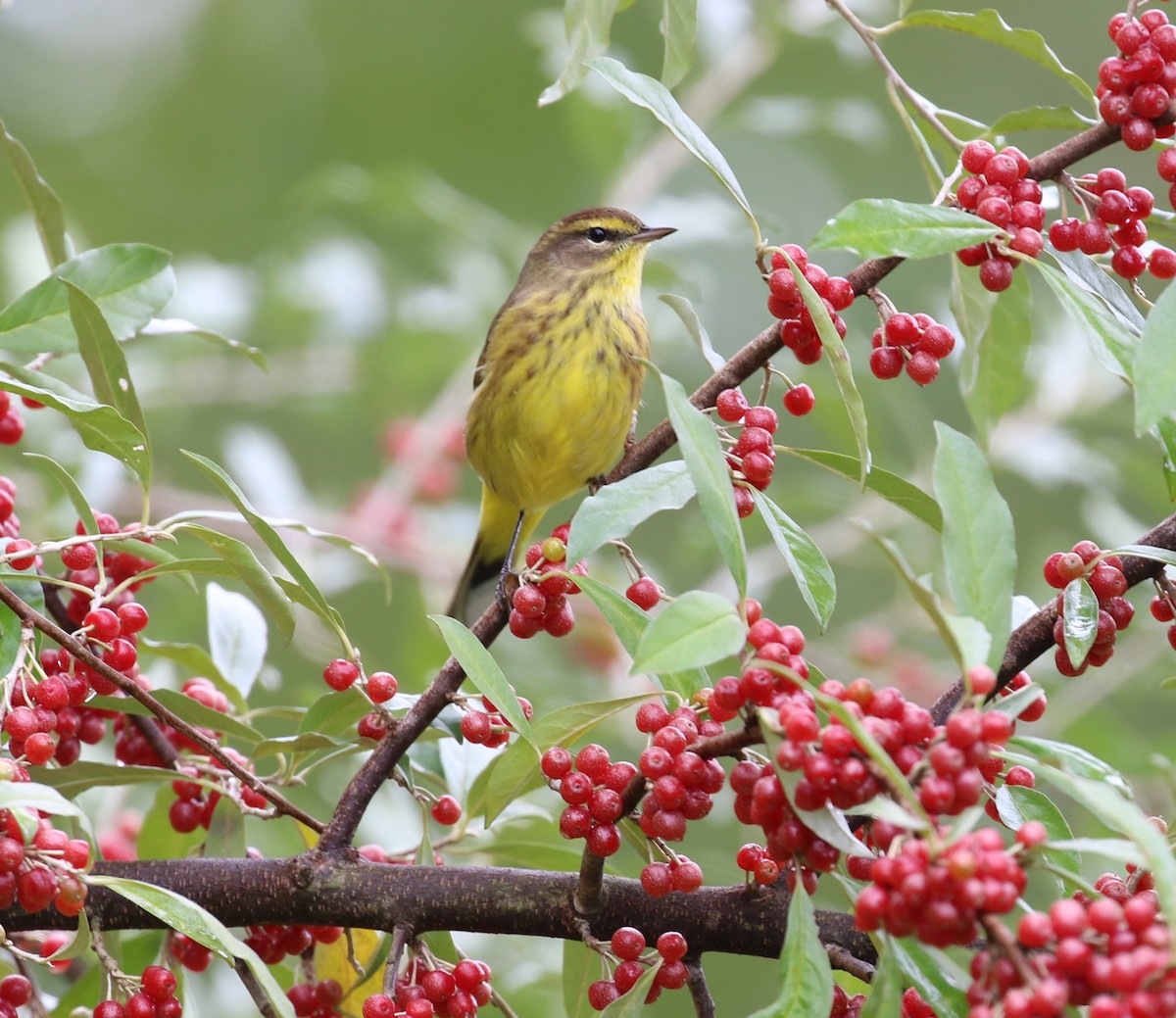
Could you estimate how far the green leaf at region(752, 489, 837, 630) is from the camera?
180 cm

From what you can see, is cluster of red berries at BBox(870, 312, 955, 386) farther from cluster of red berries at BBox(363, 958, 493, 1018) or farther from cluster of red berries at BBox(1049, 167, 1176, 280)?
cluster of red berries at BBox(363, 958, 493, 1018)

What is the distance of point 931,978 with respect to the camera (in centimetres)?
152

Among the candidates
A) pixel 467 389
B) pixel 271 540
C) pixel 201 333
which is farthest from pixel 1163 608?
pixel 467 389

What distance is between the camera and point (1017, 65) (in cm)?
1150

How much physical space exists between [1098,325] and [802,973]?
894 mm

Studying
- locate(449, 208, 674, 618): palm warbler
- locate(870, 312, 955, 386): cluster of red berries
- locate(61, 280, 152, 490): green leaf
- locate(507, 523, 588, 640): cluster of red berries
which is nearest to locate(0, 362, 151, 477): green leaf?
locate(61, 280, 152, 490): green leaf

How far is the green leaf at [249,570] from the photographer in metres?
1.93

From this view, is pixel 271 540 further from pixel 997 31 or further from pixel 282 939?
pixel 997 31

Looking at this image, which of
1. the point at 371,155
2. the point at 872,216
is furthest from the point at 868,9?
the point at 371,155

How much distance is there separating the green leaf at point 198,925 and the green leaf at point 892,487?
0.96 m

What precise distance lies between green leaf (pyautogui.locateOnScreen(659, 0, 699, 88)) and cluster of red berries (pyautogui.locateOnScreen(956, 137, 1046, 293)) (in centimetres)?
58

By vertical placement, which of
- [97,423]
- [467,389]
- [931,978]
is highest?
[467,389]

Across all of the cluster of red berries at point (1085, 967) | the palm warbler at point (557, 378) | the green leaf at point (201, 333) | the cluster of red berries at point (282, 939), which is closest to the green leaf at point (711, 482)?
the cluster of red berries at point (1085, 967)

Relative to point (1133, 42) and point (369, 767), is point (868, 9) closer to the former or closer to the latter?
point (1133, 42)
